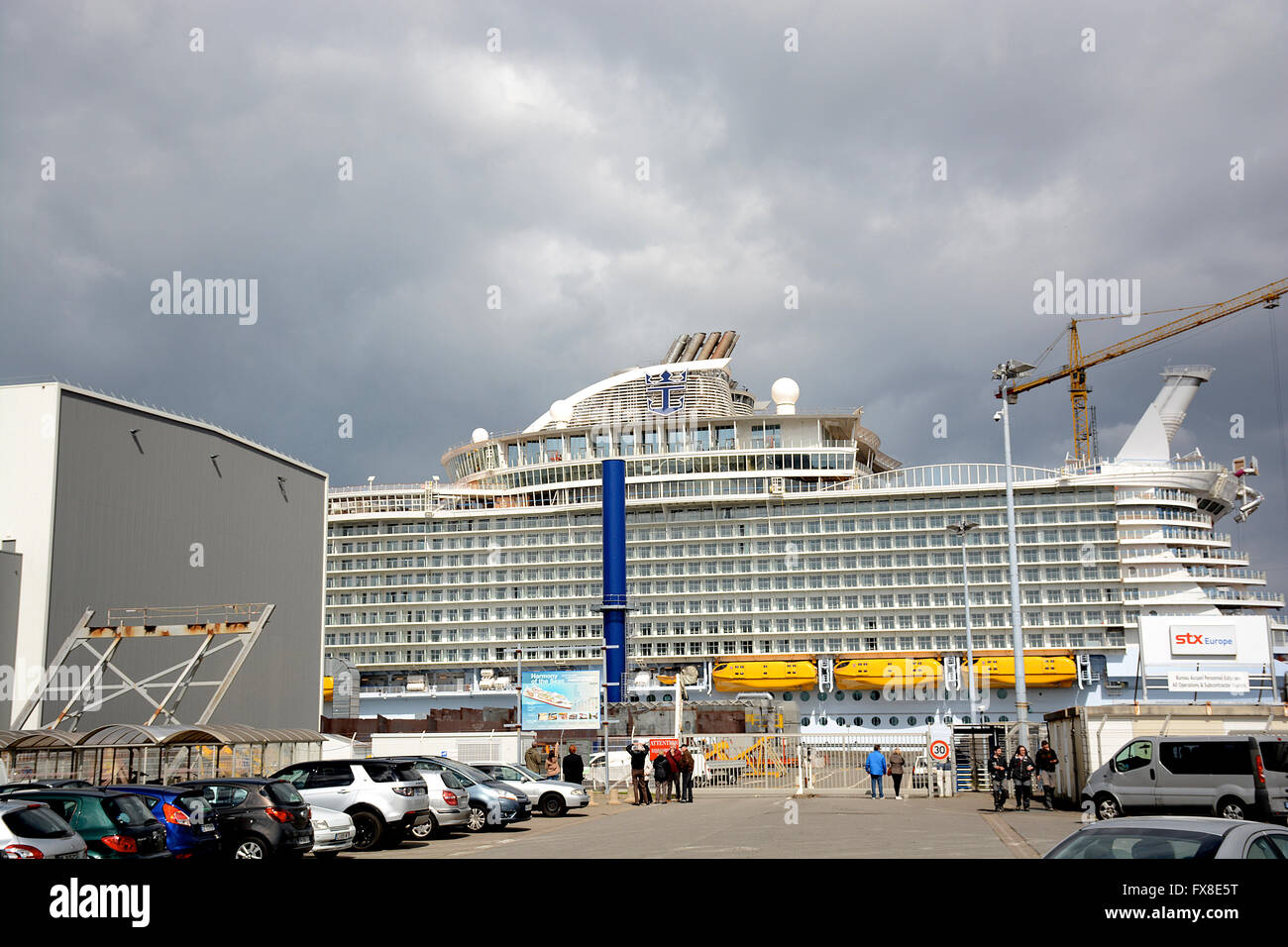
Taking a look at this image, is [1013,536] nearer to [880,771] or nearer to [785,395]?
[880,771]

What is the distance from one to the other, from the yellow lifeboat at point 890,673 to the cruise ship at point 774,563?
143 millimetres

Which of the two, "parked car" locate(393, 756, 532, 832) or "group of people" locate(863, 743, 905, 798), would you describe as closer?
"parked car" locate(393, 756, 532, 832)

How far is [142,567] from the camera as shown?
1594 inches

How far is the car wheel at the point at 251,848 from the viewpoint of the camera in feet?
48.8

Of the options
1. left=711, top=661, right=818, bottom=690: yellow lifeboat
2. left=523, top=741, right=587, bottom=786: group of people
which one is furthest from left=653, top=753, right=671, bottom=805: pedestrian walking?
left=711, top=661, right=818, bottom=690: yellow lifeboat

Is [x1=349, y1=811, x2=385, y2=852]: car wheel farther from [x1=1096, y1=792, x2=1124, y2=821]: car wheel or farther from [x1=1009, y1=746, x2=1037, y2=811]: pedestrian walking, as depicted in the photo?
[x1=1009, y1=746, x2=1037, y2=811]: pedestrian walking

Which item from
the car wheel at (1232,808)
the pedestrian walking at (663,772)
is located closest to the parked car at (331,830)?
the car wheel at (1232,808)

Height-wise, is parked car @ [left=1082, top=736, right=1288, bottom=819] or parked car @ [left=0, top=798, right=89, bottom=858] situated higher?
parked car @ [left=0, top=798, right=89, bottom=858]

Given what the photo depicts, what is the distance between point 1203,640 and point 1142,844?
30.4 metres

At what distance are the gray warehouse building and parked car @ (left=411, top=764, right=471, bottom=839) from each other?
51.6ft

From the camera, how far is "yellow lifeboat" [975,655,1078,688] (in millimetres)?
71188

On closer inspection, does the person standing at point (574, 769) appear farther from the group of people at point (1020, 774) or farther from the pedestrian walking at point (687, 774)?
the group of people at point (1020, 774)

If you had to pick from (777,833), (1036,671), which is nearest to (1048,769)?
(777,833)
